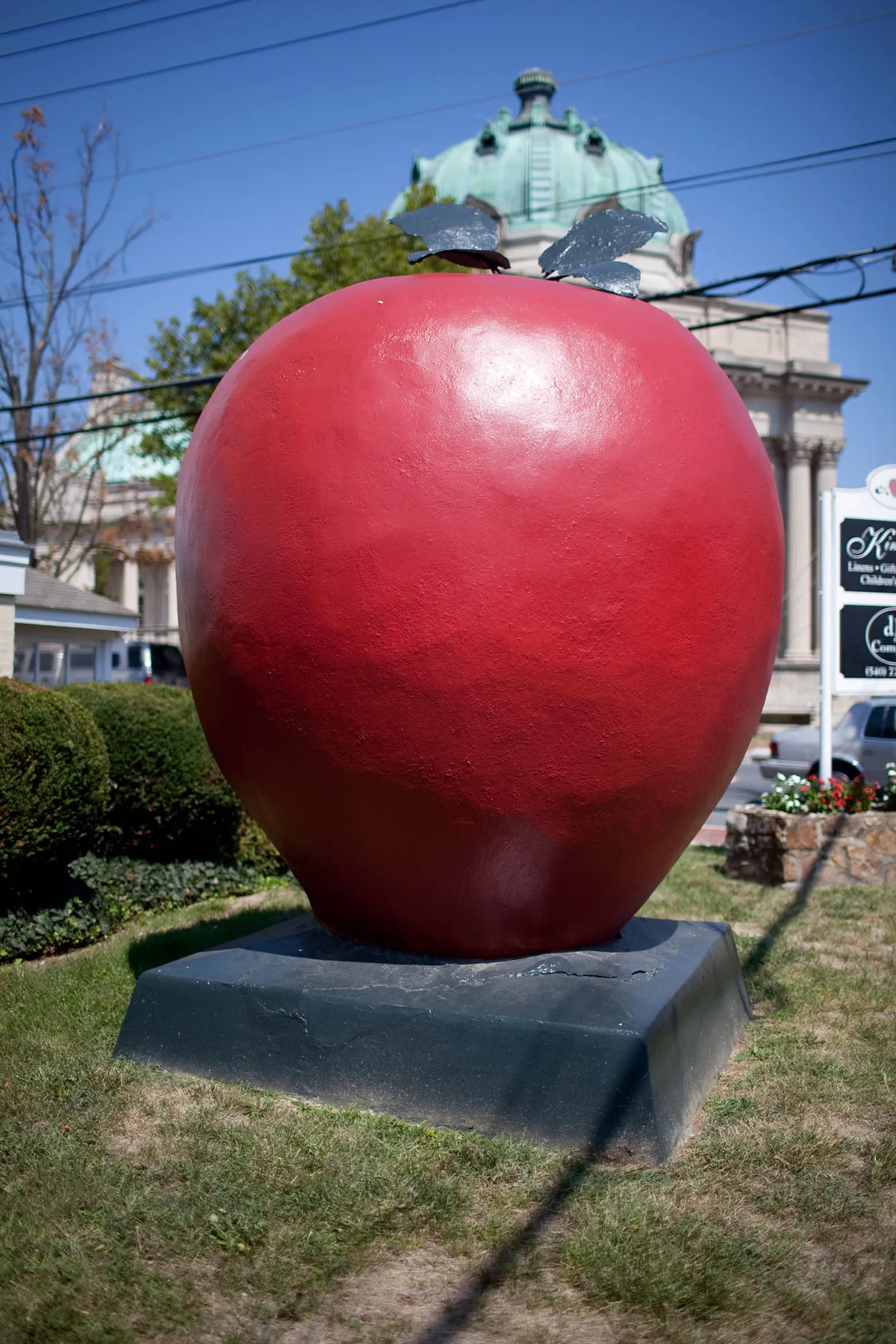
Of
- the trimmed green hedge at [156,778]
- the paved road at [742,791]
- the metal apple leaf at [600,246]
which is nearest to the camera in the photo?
the metal apple leaf at [600,246]

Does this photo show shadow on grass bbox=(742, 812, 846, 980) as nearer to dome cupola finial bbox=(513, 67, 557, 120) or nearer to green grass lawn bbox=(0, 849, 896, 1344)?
green grass lawn bbox=(0, 849, 896, 1344)

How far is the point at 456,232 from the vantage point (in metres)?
5.10

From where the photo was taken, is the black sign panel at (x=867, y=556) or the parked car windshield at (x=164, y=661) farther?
the parked car windshield at (x=164, y=661)

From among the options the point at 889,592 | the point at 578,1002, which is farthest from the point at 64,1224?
the point at 889,592

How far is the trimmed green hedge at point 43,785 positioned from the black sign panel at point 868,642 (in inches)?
262

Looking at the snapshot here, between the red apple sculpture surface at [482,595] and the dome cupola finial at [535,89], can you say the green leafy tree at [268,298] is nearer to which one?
the red apple sculpture surface at [482,595]

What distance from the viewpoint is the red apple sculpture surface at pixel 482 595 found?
4.18 m

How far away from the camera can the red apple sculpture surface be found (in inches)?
165

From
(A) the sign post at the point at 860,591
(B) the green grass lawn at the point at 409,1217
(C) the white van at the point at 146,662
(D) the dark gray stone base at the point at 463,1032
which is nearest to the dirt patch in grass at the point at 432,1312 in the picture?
(B) the green grass lawn at the point at 409,1217

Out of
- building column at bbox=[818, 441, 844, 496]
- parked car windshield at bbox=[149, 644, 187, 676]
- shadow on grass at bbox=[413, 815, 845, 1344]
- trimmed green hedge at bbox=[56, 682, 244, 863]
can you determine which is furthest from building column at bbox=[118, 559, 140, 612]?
shadow on grass at bbox=[413, 815, 845, 1344]

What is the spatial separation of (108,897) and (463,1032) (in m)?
4.38

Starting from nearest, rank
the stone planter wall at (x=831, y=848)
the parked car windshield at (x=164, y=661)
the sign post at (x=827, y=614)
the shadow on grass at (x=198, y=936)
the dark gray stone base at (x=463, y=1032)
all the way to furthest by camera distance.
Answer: the dark gray stone base at (x=463, y=1032), the shadow on grass at (x=198, y=936), the stone planter wall at (x=831, y=848), the sign post at (x=827, y=614), the parked car windshield at (x=164, y=661)

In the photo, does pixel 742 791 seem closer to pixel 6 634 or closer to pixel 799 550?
pixel 6 634

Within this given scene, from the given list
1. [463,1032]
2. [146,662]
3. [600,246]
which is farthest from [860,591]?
Answer: [146,662]
